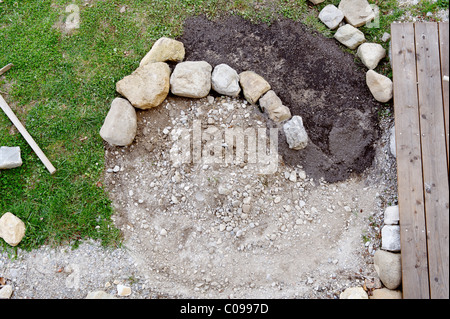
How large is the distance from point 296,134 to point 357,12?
78.5 inches

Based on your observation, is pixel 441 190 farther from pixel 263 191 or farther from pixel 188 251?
pixel 188 251

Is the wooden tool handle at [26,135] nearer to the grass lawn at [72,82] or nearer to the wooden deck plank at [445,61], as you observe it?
the grass lawn at [72,82]

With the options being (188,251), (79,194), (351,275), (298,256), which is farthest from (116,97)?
(351,275)

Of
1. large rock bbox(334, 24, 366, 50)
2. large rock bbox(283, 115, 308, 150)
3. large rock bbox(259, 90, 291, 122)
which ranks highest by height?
large rock bbox(334, 24, 366, 50)

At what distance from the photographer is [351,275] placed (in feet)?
12.4

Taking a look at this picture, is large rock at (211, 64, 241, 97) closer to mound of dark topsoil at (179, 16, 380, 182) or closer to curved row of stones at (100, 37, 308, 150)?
curved row of stones at (100, 37, 308, 150)

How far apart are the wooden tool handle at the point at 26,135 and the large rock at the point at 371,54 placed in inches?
150

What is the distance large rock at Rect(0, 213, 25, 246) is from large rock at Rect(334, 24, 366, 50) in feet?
14.0

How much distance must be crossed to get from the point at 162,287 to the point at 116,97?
7.39 feet

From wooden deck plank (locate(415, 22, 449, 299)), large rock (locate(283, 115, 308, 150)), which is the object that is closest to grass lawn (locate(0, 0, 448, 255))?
wooden deck plank (locate(415, 22, 449, 299))

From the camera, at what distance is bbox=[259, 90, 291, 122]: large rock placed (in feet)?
14.1

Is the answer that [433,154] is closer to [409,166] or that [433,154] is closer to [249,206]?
[409,166]

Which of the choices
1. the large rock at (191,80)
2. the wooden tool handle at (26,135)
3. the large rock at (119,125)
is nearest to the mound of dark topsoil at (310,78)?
the large rock at (191,80)

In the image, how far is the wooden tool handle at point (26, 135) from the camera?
422 cm
